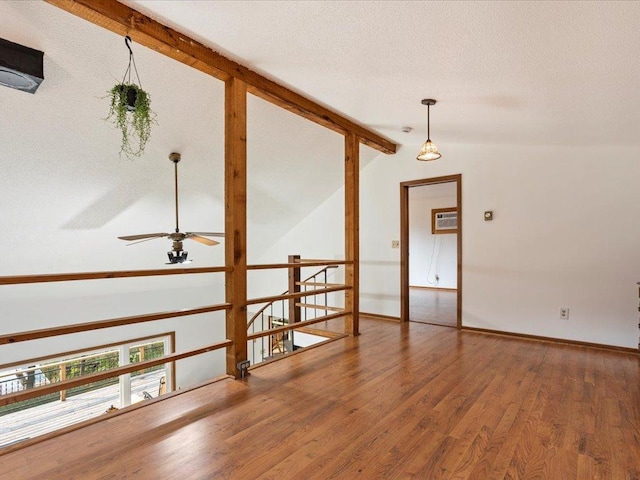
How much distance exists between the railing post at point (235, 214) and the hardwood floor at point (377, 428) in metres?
0.38

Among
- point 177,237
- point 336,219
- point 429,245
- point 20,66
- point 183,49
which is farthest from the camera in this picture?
point 429,245

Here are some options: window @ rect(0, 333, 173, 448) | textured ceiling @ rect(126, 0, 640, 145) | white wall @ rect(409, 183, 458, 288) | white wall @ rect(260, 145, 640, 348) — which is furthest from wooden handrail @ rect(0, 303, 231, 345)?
white wall @ rect(409, 183, 458, 288)

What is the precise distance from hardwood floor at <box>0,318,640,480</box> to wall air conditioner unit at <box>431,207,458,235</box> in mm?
5094

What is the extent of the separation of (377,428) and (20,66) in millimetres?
3139

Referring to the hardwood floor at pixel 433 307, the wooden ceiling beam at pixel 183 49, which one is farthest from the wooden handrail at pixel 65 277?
the hardwood floor at pixel 433 307

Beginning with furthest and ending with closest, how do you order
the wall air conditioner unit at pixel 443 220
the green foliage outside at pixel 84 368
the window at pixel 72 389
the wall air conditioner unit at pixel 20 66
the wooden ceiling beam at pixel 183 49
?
the wall air conditioner unit at pixel 443 220 → the green foliage outside at pixel 84 368 → the window at pixel 72 389 → the wall air conditioner unit at pixel 20 66 → the wooden ceiling beam at pixel 183 49

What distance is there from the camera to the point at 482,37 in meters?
1.87

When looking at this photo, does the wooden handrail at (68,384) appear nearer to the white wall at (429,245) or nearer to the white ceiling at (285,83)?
the white ceiling at (285,83)

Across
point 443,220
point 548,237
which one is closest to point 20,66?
point 548,237

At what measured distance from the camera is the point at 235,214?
2.83 meters

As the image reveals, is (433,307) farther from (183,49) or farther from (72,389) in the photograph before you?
(72,389)

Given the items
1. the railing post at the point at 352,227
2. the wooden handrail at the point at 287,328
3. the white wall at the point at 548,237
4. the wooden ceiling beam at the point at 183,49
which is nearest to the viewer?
the wooden ceiling beam at the point at 183,49

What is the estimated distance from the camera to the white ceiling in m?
1.84

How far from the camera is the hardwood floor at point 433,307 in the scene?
5105 mm
